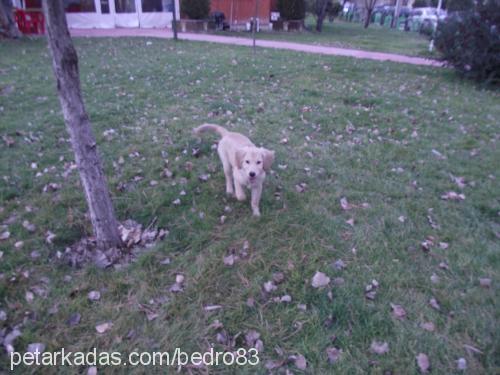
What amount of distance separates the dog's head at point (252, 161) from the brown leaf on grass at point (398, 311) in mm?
1750

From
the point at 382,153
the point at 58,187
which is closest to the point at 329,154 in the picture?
the point at 382,153

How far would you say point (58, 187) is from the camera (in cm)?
440

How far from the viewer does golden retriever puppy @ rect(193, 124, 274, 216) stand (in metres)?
3.61

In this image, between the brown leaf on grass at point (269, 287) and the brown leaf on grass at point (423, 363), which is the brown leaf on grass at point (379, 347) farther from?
the brown leaf on grass at point (269, 287)

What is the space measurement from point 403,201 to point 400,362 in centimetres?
226

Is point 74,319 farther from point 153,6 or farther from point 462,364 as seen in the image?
point 153,6

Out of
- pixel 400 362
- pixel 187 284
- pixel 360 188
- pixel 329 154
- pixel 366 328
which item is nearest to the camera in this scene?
pixel 400 362

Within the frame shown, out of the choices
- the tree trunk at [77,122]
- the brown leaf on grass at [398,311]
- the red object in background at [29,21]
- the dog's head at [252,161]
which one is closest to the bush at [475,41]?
the dog's head at [252,161]

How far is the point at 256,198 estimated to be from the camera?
394cm

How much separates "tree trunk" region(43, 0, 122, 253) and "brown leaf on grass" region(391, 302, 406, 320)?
2.61 m

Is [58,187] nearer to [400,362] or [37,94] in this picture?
[400,362]

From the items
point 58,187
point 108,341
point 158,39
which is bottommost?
point 108,341

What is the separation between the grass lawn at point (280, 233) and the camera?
2715mm

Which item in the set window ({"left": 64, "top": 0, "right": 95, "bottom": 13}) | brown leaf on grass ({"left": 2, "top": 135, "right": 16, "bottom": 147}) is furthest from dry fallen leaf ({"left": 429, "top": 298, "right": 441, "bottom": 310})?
window ({"left": 64, "top": 0, "right": 95, "bottom": 13})
